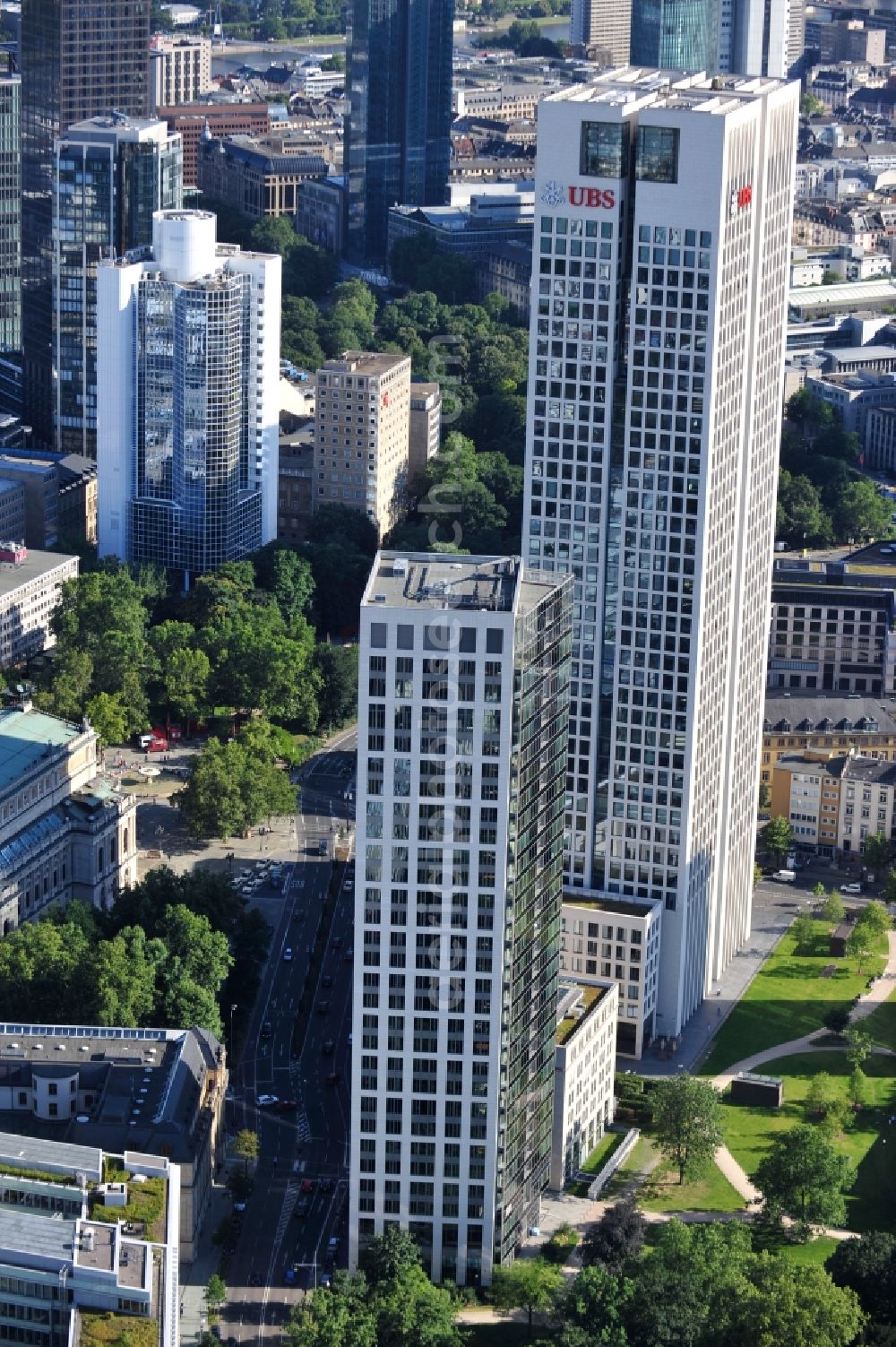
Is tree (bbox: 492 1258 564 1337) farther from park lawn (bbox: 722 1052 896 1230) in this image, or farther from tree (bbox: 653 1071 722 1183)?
park lawn (bbox: 722 1052 896 1230)

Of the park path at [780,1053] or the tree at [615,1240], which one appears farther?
the park path at [780,1053]

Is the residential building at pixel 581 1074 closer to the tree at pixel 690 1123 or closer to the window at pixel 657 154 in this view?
the tree at pixel 690 1123

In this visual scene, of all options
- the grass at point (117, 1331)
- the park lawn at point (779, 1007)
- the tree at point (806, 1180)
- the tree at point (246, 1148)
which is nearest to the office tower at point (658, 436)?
the park lawn at point (779, 1007)

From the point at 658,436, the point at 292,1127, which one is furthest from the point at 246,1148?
the point at 658,436

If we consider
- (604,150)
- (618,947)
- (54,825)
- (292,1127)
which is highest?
(604,150)

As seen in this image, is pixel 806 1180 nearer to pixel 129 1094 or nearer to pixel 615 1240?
pixel 615 1240

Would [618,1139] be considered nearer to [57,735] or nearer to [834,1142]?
[834,1142]

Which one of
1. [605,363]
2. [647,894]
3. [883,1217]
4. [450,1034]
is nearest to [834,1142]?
[883,1217]

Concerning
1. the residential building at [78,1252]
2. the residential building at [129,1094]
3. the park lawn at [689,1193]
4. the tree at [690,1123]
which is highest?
the residential building at [78,1252]
